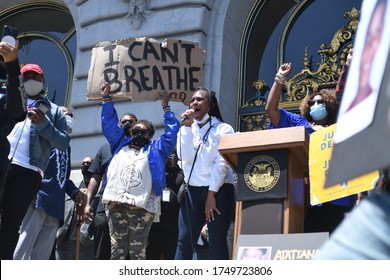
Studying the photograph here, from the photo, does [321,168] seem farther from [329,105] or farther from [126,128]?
[126,128]

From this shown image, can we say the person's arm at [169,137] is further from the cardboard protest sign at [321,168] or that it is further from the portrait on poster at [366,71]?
the portrait on poster at [366,71]

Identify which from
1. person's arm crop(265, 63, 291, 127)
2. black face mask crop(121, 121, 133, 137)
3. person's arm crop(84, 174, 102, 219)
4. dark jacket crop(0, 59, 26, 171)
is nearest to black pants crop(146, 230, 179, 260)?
person's arm crop(84, 174, 102, 219)

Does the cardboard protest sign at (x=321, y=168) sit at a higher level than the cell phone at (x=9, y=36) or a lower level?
lower

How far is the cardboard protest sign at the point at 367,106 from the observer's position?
4.56 feet

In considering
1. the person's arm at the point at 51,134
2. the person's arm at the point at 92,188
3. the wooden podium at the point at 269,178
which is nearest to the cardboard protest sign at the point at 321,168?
the wooden podium at the point at 269,178

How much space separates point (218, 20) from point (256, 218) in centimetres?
557

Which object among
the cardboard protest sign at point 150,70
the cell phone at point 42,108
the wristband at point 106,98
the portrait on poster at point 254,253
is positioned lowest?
the portrait on poster at point 254,253

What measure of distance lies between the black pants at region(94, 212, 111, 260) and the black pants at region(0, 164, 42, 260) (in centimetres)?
120

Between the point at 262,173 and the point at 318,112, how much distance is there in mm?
891

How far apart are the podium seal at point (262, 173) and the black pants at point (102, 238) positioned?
215cm

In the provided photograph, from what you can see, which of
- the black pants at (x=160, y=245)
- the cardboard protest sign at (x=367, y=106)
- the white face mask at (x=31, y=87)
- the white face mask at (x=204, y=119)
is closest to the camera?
the cardboard protest sign at (x=367, y=106)

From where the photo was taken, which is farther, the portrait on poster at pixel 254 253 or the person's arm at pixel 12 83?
the person's arm at pixel 12 83

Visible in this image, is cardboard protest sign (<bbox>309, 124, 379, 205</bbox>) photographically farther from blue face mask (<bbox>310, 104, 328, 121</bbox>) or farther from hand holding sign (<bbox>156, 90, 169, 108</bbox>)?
hand holding sign (<bbox>156, 90, 169, 108</bbox>)
